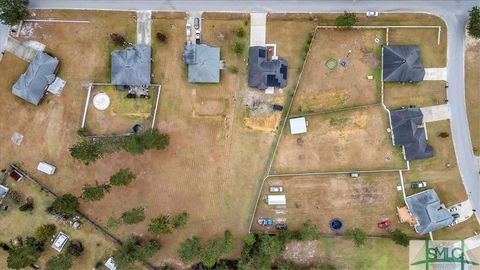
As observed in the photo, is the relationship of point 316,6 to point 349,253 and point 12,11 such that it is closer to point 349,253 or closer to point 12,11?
point 349,253

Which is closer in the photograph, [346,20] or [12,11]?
[12,11]

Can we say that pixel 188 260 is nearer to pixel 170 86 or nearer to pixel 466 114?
pixel 170 86

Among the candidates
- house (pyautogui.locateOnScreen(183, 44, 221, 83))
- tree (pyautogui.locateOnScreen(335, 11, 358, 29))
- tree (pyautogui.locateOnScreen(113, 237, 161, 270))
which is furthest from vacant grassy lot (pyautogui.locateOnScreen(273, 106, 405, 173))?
tree (pyautogui.locateOnScreen(113, 237, 161, 270))

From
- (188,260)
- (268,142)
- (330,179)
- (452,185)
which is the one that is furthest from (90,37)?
(452,185)

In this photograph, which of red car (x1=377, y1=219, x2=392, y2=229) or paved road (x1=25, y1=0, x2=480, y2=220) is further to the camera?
red car (x1=377, y1=219, x2=392, y2=229)

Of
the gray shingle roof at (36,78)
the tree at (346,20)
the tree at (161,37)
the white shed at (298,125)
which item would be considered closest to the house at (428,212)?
the white shed at (298,125)

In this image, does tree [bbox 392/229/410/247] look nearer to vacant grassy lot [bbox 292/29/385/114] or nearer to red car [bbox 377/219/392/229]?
red car [bbox 377/219/392/229]

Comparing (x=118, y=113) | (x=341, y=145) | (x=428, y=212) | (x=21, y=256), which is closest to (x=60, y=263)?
(x=21, y=256)
